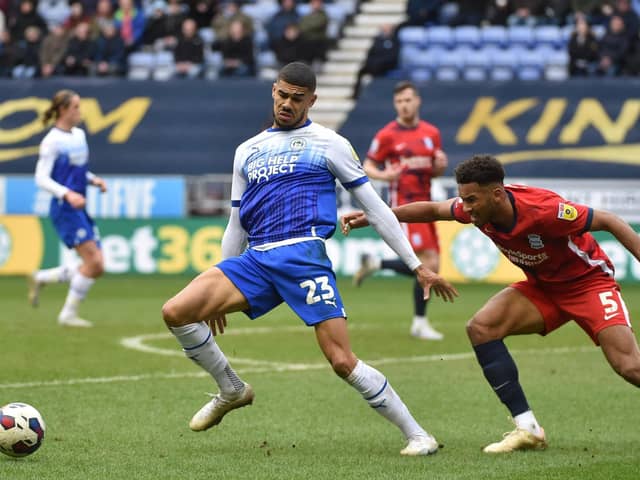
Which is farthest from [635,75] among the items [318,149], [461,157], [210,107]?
[318,149]

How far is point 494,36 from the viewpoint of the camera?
2448 cm

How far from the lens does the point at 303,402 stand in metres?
9.27

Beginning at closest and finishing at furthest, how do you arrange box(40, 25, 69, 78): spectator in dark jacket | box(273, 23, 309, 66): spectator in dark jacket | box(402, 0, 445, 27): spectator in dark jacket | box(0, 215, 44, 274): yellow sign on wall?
box(0, 215, 44, 274): yellow sign on wall → box(273, 23, 309, 66): spectator in dark jacket → box(402, 0, 445, 27): spectator in dark jacket → box(40, 25, 69, 78): spectator in dark jacket

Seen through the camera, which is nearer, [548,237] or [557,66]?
[548,237]

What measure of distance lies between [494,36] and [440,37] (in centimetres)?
107

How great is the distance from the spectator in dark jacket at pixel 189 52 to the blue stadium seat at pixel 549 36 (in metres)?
6.64

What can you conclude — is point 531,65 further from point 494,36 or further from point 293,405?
point 293,405

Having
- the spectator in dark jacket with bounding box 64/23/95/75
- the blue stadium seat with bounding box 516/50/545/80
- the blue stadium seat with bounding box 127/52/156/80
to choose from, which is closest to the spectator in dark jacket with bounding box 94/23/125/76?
the spectator in dark jacket with bounding box 64/23/95/75

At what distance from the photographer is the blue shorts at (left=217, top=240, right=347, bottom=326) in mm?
7129

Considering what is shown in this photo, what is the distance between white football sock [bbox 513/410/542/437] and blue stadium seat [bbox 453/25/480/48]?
17893mm

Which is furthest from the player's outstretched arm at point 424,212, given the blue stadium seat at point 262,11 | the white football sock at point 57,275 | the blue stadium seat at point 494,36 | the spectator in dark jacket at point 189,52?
the blue stadium seat at point 262,11

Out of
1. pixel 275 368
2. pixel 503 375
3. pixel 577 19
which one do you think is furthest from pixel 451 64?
pixel 503 375

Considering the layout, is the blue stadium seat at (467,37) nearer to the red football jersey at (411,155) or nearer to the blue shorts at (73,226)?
the red football jersey at (411,155)

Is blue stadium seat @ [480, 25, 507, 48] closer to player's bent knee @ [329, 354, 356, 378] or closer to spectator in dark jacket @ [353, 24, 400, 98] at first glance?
spectator in dark jacket @ [353, 24, 400, 98]
